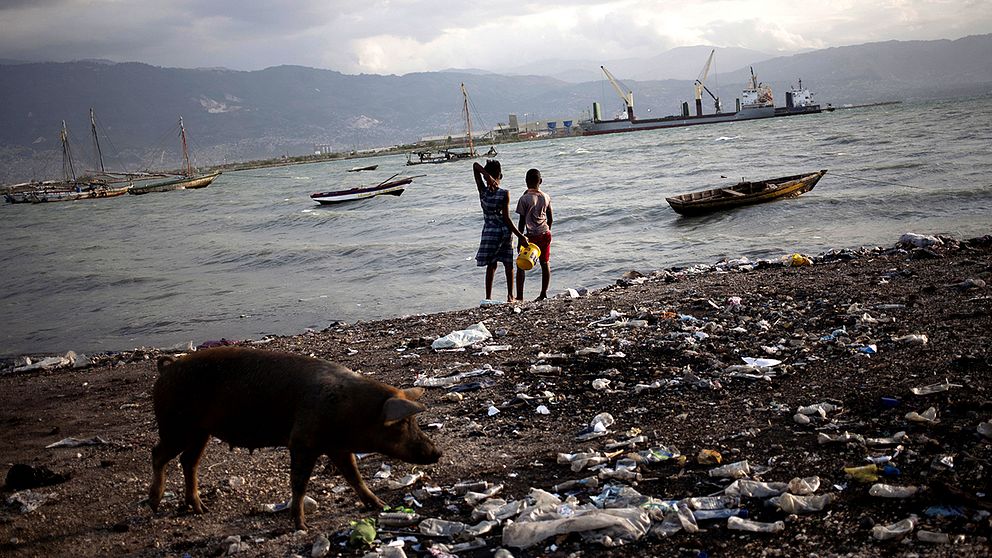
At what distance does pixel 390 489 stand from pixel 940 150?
32.9 metres

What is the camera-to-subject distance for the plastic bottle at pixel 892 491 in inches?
146

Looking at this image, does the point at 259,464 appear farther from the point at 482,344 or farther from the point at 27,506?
the point at 482,344

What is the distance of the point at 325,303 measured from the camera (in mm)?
14031

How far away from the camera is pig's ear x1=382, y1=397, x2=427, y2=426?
3846mm

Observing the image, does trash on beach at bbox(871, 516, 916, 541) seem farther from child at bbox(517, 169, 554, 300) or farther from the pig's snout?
child at bbox(517, 169, 554, 300)

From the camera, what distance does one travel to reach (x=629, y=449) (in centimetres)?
488

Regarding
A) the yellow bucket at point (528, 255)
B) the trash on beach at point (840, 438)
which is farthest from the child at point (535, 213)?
the trash on beach at point (840, 438)

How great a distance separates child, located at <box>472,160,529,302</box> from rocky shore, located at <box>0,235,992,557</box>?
208 centimetres

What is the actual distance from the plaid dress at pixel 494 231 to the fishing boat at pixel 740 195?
406 inches

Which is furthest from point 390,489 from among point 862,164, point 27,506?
point 862,164

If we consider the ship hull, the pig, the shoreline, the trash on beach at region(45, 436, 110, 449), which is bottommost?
the shoreline

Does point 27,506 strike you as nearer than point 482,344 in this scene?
→ Yes

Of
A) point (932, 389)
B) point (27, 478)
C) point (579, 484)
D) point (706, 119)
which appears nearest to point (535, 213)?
point (932, 389)

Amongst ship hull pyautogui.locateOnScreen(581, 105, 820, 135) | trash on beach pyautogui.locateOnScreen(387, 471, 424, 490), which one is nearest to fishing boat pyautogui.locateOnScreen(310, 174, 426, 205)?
trash on beach pyautogui.locateOnScreen(387, 471, 424, 490)
